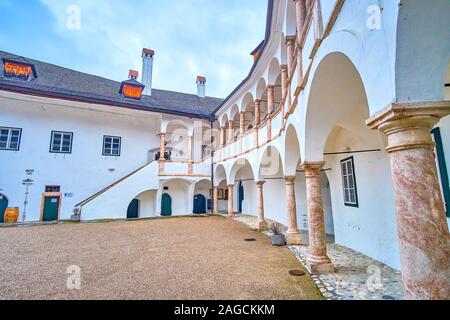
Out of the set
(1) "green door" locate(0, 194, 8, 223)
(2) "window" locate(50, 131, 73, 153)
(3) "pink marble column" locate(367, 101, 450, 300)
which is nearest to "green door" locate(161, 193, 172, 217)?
(2) "window" locate(50, 131, 73, 153)

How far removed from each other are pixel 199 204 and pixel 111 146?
8.44 meters

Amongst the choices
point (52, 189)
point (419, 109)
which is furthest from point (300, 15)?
point (52, 189)

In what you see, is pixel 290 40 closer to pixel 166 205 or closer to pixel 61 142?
pixel 166 205

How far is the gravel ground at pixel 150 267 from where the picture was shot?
436cm

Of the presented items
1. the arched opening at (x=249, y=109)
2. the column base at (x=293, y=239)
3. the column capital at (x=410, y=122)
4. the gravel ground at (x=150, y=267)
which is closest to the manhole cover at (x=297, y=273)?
the gravel ground at (x=150, y=267)

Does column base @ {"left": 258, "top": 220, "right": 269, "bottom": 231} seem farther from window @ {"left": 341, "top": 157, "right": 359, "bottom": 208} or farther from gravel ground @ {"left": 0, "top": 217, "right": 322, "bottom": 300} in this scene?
window @ {"left": 341, "top": 157, "right": 359, "bottom": 208}

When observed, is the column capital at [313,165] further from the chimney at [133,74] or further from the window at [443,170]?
the chimney at [133,74]

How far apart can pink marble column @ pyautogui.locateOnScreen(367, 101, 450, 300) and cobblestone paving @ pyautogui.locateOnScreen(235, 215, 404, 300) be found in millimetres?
2510

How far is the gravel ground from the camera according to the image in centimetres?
436

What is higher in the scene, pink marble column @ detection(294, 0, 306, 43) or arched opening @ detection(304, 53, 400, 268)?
pink marble column @ detection(294, 0, 306, 43)

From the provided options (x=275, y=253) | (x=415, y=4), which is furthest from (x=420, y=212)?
(x=275, y=253)

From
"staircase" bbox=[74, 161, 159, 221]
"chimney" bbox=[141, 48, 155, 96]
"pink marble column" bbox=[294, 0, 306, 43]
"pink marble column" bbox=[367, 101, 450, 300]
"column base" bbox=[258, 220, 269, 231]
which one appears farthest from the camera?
"chimney" bbox=[141, 48, 155, 96]

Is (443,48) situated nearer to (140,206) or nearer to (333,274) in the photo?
(333,274)

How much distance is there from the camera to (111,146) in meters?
17.5
